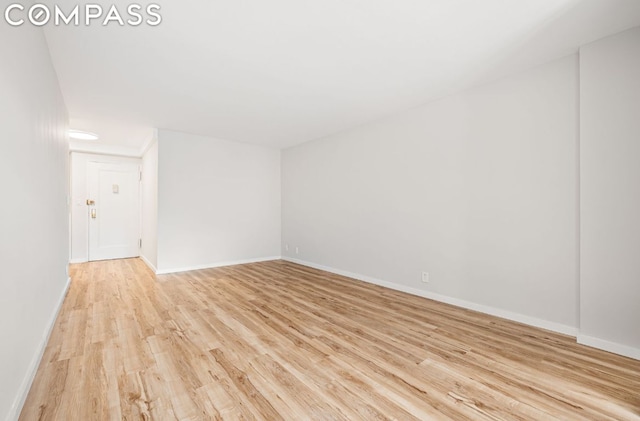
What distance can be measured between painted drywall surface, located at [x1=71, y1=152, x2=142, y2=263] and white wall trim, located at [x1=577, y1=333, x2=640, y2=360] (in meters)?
8.10

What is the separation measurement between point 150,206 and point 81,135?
5.62 ft

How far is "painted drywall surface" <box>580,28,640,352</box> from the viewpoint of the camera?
2117 millimetres

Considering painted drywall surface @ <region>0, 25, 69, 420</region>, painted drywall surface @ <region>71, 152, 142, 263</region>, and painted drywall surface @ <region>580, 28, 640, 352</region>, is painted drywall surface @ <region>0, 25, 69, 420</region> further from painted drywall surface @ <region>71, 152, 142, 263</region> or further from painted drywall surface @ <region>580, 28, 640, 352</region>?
painted drywall surface @ <region>71, 152, 142, 263</region>

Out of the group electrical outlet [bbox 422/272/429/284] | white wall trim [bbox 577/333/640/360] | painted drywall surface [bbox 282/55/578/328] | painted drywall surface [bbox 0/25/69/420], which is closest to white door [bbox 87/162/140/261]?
painted drywall surface [bbox 0/25/69/420]

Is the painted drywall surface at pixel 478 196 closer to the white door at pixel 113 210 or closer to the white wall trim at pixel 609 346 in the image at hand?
the white wall trim at pixel 609 346

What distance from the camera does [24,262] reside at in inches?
65.7

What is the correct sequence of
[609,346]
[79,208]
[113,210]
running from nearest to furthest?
[609,346]
[79,208]
[113,210]

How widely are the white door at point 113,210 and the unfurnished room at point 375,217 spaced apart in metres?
2.02

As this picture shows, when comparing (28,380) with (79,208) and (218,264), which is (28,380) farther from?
(79,208)

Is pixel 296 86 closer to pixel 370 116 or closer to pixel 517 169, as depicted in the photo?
pixel 370 116

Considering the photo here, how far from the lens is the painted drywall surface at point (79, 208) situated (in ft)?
18.9

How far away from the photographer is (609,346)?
219 centimetres

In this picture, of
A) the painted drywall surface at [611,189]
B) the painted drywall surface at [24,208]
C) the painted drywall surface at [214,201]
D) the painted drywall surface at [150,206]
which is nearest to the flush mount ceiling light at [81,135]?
the painted drywall surface at [150,206]

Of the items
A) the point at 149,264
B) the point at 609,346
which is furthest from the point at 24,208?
the point at 609,346
